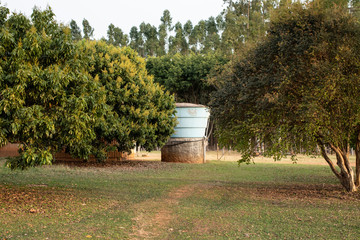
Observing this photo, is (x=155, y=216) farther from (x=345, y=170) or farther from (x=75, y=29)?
(x=75, y=29)

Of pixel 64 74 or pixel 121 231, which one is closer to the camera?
pixel 121 231

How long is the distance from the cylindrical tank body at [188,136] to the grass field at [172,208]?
870 centimetres

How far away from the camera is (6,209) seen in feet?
30.2

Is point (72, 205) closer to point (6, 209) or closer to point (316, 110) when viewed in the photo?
point (6, 209)

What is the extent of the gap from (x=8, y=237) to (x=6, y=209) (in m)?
2.51

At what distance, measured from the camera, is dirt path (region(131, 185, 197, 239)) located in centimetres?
772

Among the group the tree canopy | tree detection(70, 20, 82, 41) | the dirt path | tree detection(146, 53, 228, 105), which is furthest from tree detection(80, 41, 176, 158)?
tree detection(70, 20, 82, 41)

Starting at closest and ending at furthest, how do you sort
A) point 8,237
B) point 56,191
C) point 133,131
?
1. point 8,237
2. point 56,191
3. point 133,131

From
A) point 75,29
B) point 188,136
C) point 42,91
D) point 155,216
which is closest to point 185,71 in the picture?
point 188,136

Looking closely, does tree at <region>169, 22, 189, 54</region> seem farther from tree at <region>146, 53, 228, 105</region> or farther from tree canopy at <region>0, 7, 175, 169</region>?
tree canopy at <region>0, 7, 175, 169</region>

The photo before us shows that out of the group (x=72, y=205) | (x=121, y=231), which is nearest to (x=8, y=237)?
(x=121, y=231)

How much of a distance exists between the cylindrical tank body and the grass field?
870cm

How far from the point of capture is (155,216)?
9.13 m

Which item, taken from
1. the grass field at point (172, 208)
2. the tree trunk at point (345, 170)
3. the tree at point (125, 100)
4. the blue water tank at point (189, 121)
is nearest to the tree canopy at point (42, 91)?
the grass field at point (172, 208)
